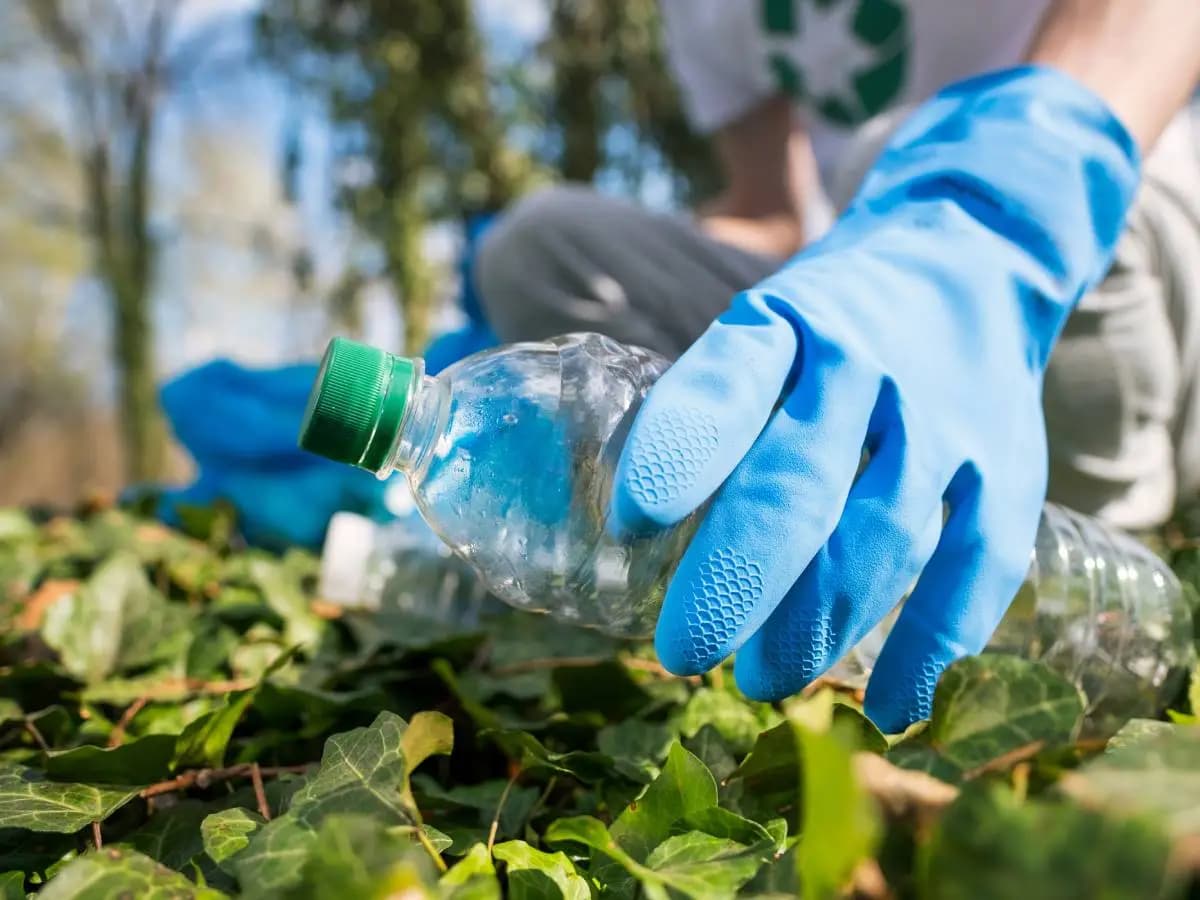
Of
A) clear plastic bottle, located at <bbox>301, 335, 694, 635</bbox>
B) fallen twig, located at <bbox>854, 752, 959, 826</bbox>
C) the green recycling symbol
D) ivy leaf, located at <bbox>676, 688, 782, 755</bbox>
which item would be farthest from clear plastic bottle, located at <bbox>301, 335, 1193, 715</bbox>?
the green recycling symbol

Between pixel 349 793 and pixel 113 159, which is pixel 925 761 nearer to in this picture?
pixel 349 793

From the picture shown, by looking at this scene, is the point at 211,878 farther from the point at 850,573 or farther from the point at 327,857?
the point at 850,573

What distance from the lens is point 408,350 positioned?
6180 mm

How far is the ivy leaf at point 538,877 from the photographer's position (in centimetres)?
45

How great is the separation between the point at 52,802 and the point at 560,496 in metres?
0.43

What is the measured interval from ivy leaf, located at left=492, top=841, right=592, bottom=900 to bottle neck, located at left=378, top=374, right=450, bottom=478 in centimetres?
36

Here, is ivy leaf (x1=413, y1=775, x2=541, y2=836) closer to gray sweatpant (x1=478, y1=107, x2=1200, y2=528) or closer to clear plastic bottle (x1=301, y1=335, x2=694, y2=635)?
clear plastic bottle (x1=301, y1=335, x2=694, y2=635)

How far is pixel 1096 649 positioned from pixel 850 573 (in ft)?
1.36

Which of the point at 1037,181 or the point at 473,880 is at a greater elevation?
the point at 1037,181

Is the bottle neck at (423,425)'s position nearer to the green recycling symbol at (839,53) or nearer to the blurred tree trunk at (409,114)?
the green recycling symbol at (839,53)

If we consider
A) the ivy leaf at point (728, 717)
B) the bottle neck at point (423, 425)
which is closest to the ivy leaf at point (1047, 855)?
the ivy leaf at point (728, 717)

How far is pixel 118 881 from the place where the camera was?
42 cm

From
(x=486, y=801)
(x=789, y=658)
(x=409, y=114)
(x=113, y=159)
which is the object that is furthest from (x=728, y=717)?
(x=113, y=159)

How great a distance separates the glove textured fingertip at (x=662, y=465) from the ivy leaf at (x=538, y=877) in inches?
8.9
